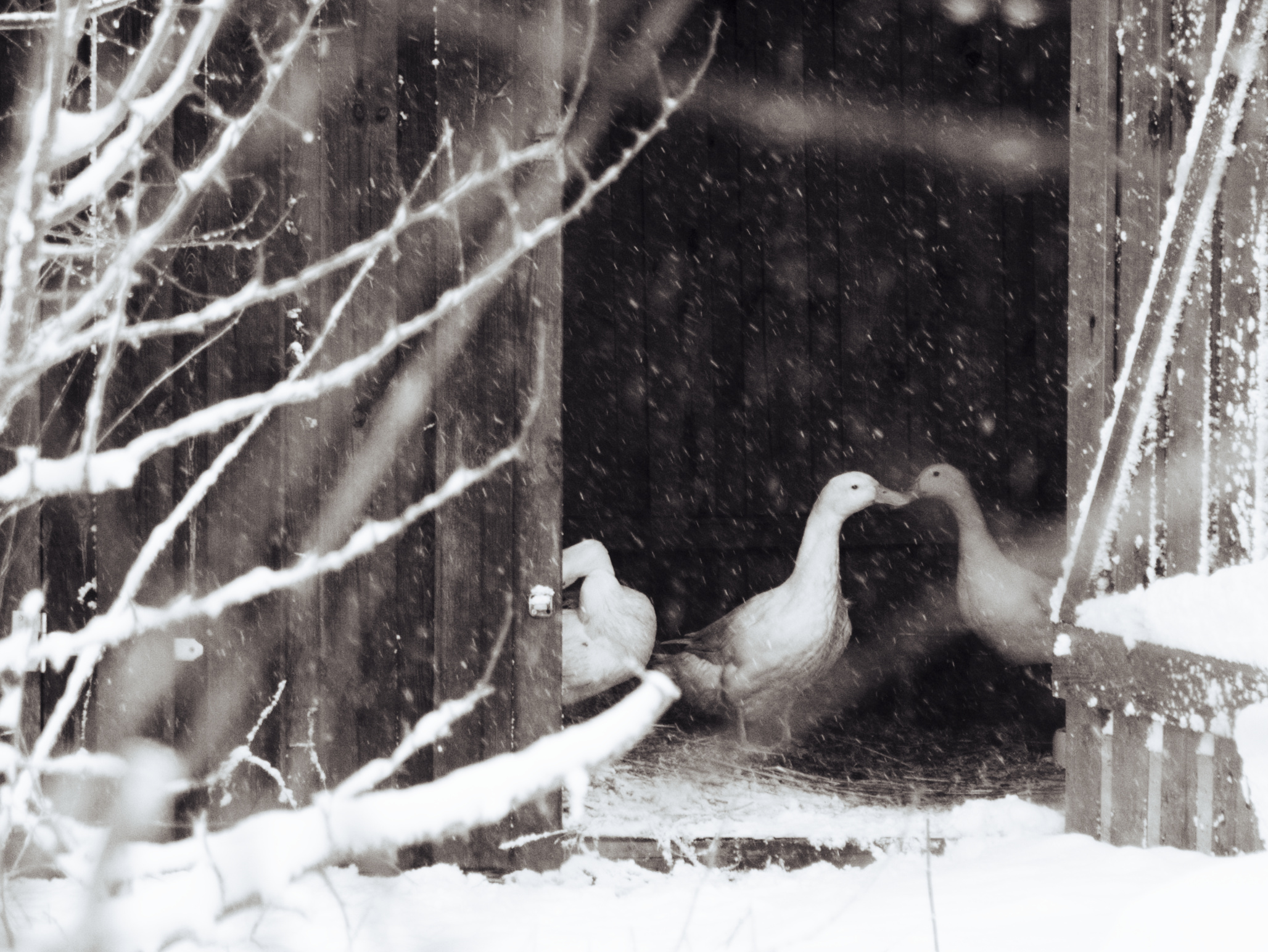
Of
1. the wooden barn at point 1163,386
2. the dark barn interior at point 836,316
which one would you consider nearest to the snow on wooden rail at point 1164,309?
the wooden barn at point 1163,386

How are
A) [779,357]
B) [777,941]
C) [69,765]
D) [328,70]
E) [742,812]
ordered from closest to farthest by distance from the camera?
1. [69,765]
2. [777,941]
3. [328,70]
4. [742,812]
5. [779,357]

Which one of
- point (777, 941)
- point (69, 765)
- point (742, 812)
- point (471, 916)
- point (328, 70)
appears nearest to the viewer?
point (69, 765)

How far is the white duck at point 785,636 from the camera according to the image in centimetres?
484

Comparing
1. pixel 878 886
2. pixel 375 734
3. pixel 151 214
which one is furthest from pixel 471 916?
pixel 151 214

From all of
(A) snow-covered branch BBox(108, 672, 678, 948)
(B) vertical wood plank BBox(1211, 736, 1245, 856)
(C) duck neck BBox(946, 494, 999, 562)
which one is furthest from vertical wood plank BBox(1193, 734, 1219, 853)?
(C) duck neck BBox(946, 494, 999, 562)

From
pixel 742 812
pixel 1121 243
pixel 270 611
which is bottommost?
pixel 742 812

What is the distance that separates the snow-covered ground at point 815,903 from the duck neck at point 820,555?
1.43 m

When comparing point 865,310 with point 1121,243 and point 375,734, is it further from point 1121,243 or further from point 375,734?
point 375,734

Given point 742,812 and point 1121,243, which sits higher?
point 1121,243

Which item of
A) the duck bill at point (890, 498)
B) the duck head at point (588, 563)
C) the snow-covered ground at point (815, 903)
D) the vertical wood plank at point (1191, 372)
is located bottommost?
the snow-covered ground at point (815, 903)

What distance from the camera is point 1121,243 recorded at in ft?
10.6

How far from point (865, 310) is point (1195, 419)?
13.1 ft

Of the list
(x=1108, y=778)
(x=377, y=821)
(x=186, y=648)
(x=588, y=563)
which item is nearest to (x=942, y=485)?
(x=588, y=563)

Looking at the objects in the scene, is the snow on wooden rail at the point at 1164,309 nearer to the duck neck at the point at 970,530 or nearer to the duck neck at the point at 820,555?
the duck neck at the point at 820,555
